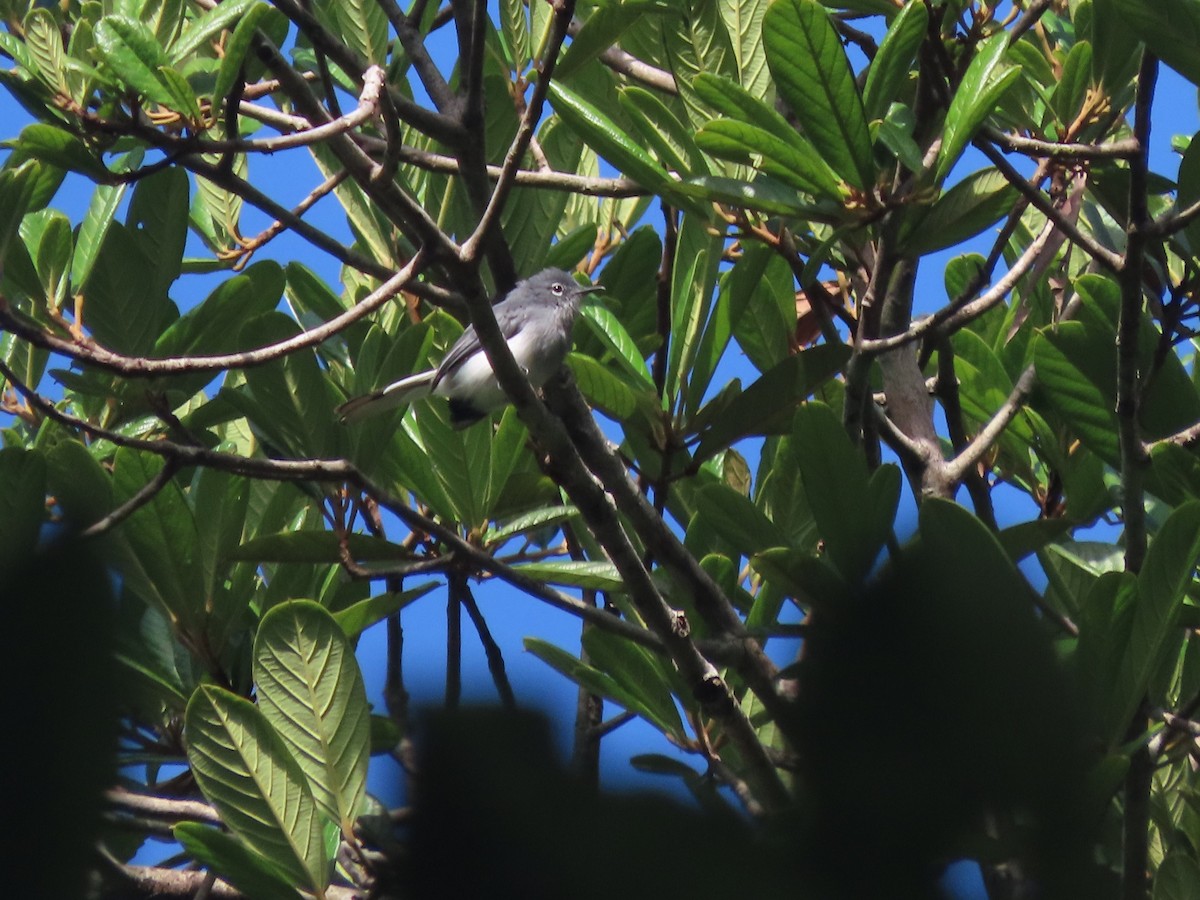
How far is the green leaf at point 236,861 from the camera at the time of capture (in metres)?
2.41

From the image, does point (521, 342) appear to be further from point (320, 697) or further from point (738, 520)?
point (320, 697)

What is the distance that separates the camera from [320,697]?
2.61 m

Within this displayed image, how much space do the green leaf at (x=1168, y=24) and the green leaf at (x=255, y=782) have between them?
2.05 metres

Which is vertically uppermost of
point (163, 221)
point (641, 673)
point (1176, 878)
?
point (163, 221)

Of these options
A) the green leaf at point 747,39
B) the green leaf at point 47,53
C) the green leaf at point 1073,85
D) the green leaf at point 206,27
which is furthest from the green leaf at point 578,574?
the green leaf at point 1073,85

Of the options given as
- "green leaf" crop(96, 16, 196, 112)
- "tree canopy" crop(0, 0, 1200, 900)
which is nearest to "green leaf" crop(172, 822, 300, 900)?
"tree canopy" crop(0, 0, 1200, 900)

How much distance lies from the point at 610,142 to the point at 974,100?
70 centimetres

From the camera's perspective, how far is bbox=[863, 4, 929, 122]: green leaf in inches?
105

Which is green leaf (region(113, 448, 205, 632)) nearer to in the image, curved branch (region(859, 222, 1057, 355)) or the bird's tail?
the bird's tail

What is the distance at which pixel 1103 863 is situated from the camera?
760 millimetres

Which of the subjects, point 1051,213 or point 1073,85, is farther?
point 1073,85

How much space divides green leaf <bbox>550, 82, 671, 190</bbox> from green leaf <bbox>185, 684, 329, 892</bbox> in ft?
4.19

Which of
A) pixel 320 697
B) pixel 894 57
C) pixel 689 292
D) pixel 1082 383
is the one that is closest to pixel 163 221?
pixel 689 292

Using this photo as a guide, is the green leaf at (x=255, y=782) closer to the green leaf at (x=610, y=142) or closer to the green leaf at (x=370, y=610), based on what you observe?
the green leaf at (x=370, y=610)
